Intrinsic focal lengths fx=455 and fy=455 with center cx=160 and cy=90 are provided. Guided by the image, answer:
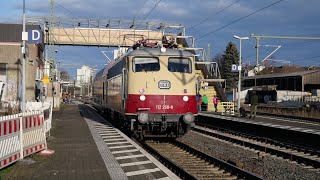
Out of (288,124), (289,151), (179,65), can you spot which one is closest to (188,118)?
(179,65)

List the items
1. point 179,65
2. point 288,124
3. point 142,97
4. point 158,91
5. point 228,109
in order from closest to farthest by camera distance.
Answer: point 142,97, point 158,91, point 179,65, point 288,124, point 228,109

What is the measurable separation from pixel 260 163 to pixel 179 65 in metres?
5.60

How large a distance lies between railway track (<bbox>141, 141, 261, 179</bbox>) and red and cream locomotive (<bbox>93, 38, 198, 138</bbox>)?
0.78 meters

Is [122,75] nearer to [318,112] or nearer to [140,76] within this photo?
[140,76]

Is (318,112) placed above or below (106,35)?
below

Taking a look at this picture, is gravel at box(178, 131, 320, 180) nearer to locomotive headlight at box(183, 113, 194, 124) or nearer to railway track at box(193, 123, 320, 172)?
railway track at box(193, 123, 320, 172)

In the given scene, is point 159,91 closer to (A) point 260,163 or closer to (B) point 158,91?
(B) point 158,91

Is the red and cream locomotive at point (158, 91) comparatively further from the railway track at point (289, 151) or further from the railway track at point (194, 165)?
the railway track at point (289, 151)

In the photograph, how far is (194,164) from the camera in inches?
464

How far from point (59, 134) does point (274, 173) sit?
10.4 meters

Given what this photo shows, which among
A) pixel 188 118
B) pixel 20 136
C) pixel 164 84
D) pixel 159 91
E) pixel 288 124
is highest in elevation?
pixel 164 84

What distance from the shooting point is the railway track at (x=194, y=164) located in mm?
9891

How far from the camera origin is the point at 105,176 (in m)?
9.30

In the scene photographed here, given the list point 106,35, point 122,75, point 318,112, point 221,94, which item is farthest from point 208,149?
point 106,35
